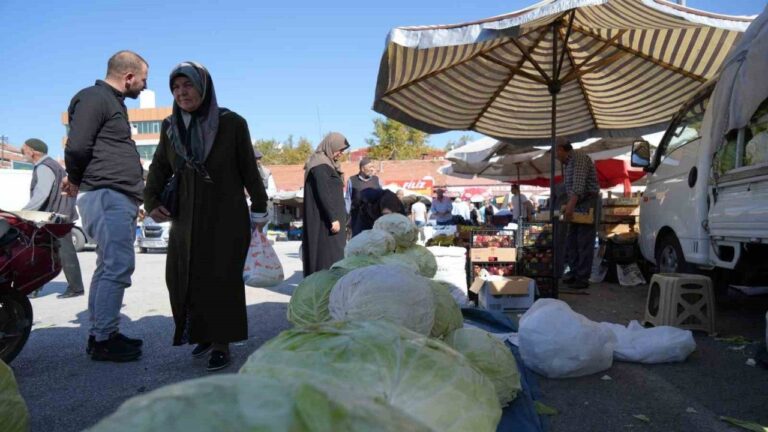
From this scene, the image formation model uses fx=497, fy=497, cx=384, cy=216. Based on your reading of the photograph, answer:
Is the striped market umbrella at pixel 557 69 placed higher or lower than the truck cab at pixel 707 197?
higher

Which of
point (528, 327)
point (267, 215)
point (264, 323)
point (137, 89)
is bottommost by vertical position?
point (264, 323)

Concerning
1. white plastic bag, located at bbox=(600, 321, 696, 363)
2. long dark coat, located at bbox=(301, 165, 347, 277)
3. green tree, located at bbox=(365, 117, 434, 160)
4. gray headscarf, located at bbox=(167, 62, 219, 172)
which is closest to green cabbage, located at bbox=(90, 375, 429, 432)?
gray headscarf, located at bbox=(167, 62, 219, 172)

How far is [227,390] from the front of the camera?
0.60m

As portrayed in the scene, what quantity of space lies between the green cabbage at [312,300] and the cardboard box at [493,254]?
3.77 meters

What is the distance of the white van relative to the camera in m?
3.85

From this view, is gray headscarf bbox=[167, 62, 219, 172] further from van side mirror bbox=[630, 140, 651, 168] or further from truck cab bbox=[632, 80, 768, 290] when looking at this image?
van side mirror bbox=[630, 140, 651, 168]

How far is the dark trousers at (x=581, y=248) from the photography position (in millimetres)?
7059

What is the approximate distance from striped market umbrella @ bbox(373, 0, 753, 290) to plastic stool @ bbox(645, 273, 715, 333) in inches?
75.2

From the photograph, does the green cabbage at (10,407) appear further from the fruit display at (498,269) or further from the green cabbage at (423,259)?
the fruit display at (498,269)

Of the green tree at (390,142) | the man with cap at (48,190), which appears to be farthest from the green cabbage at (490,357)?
the green tree at (390,142)

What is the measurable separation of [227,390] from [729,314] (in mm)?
6405

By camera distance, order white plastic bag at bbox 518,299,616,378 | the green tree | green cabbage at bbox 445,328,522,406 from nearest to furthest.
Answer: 1. green cabbage at bbox 445,328,522,406
2. white plastic bag at bbox 518,299,616,378
3. the green tree

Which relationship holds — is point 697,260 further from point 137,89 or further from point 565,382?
point 137,89

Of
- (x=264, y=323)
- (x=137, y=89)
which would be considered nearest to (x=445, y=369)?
(x=137, y=89)
